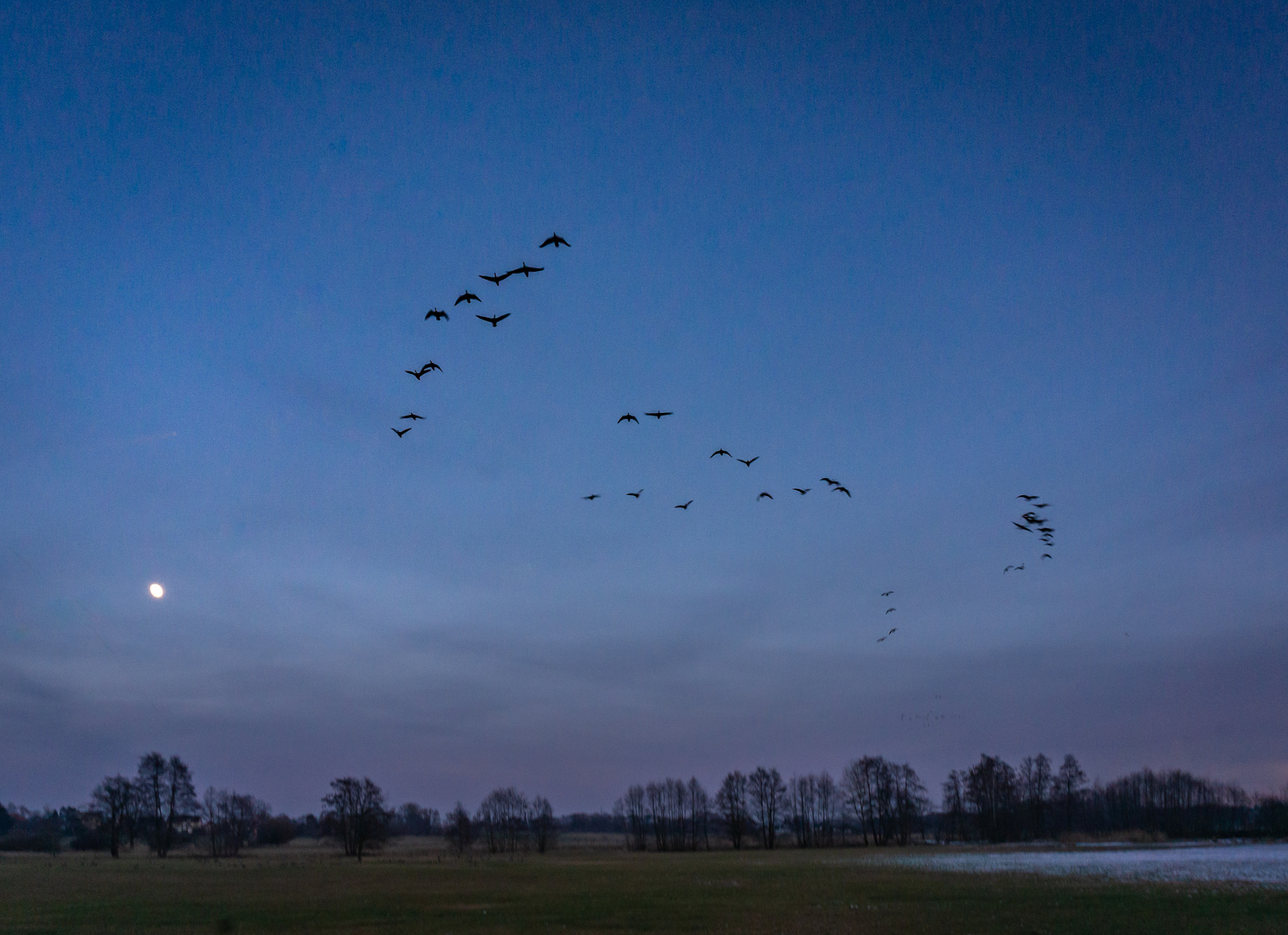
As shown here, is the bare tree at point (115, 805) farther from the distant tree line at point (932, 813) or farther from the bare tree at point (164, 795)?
the distant tree line at point (932, 813)

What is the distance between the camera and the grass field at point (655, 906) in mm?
28594

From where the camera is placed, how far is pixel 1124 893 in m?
36.4

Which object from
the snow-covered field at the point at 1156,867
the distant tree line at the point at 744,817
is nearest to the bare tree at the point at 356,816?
the distant tree line at the point at 744,817

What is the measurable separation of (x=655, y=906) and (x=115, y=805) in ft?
412

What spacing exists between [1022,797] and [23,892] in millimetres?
169493

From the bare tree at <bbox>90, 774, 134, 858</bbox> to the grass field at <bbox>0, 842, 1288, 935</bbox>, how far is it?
76.2 metres

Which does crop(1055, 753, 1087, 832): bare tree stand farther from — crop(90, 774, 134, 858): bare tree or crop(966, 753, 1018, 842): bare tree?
crop(90, 774, 134, 858): bare tree

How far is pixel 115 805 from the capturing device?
399 ft

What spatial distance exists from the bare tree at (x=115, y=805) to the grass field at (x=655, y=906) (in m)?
76.2

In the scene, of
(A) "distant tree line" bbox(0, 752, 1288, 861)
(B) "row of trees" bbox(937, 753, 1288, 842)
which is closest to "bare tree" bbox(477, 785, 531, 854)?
(A) "distant tree line" bbox(0, 752, 1288, 861)

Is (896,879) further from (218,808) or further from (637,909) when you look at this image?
(218,808)

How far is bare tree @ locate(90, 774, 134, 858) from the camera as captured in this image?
121 m

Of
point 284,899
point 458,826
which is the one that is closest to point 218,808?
point 458,826

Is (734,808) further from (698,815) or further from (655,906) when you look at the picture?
(655,906)
